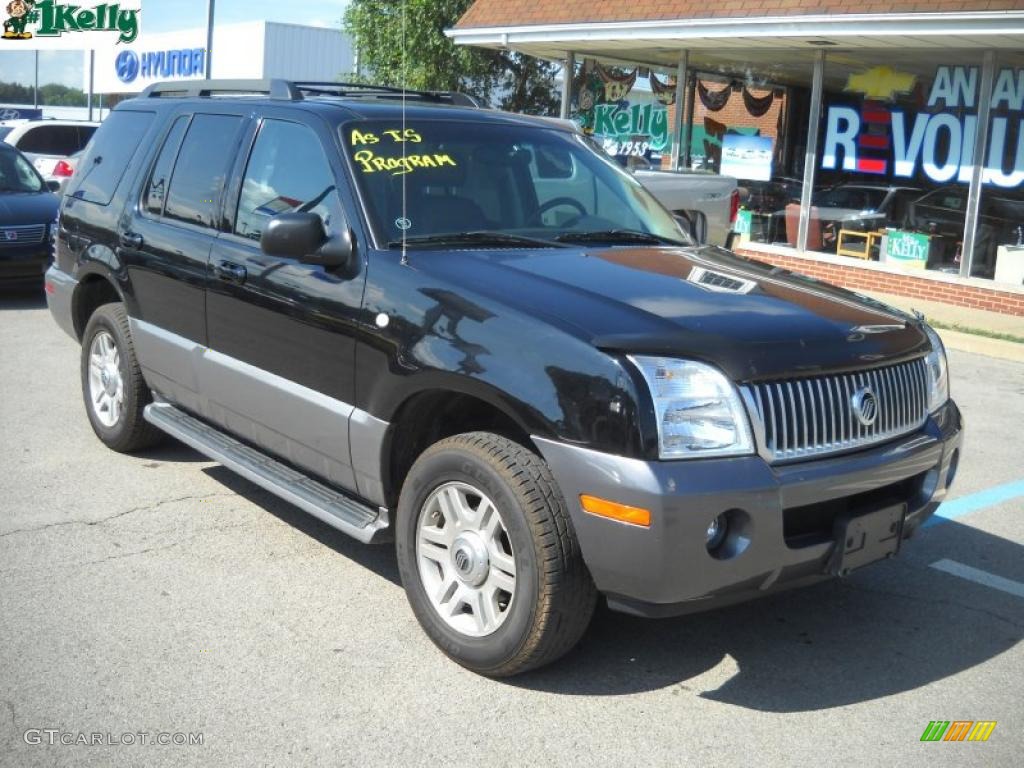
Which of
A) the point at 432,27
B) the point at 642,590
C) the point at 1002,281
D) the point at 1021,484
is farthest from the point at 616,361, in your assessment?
the point at 432,27

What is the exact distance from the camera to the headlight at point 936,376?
4.36 metres

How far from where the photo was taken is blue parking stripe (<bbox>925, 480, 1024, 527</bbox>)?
590 centimetres

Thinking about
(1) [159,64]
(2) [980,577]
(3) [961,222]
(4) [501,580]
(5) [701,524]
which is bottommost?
(2) [980,577]

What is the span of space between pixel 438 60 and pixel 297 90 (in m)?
19.4

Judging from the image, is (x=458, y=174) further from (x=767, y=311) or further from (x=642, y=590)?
(x=642, y=590)

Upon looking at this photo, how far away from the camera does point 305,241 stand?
14.1 feet

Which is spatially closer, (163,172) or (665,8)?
(163,172)

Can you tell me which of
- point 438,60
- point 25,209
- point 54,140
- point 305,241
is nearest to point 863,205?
point 25,209

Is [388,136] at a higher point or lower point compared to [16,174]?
higher

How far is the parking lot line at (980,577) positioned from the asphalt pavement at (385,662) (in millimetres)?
13

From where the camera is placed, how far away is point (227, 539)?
17.0 ft

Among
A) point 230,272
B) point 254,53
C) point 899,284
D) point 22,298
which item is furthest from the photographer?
point 254,53

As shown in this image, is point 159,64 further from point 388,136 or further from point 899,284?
point 388,136

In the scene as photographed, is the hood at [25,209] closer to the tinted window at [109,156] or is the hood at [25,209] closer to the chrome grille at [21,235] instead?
the chrome grille at [21,235]
